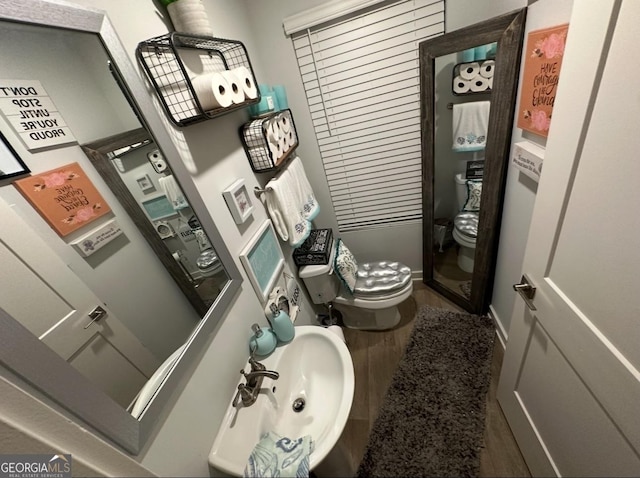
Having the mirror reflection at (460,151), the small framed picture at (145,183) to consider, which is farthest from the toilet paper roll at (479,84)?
the small framed picture at (145,183)

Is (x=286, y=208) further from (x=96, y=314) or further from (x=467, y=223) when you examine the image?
(x=467, y=223)

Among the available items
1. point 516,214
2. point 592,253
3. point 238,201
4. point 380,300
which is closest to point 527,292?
point 592,253

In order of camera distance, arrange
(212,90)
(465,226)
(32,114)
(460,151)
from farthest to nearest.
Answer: (465,226)
(460,151)
(212,90)
(32,114)

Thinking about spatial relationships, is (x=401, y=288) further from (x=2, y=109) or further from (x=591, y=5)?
(x=2, y=109)

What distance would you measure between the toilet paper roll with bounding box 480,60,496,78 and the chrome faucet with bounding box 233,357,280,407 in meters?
1.68

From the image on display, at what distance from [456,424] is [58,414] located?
163 cm

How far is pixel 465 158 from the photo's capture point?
5.11 feet

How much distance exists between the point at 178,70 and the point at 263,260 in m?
0.80

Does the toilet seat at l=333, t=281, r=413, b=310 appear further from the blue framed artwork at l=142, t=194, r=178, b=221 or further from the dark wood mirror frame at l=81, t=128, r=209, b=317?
the blue framed artwork at l=142, t=194, r=178, b=221

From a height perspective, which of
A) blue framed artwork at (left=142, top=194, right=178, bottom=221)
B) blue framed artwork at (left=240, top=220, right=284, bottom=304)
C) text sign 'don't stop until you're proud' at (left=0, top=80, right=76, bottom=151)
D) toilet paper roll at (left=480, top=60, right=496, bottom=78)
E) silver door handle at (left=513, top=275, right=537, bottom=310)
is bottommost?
silver door handle at (left=513, top=275, right=537, bottom=310)

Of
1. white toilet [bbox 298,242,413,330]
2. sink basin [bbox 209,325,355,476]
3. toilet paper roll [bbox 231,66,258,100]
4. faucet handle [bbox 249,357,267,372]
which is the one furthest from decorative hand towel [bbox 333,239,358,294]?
toilet paper roll [bbox 231,66,258,100]

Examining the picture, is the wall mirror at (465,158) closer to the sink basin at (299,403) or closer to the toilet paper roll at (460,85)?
the toilet paper roll at (460,85)

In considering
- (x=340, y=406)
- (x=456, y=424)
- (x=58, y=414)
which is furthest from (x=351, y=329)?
(x=58, y=414)

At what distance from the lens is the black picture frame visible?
43cm
